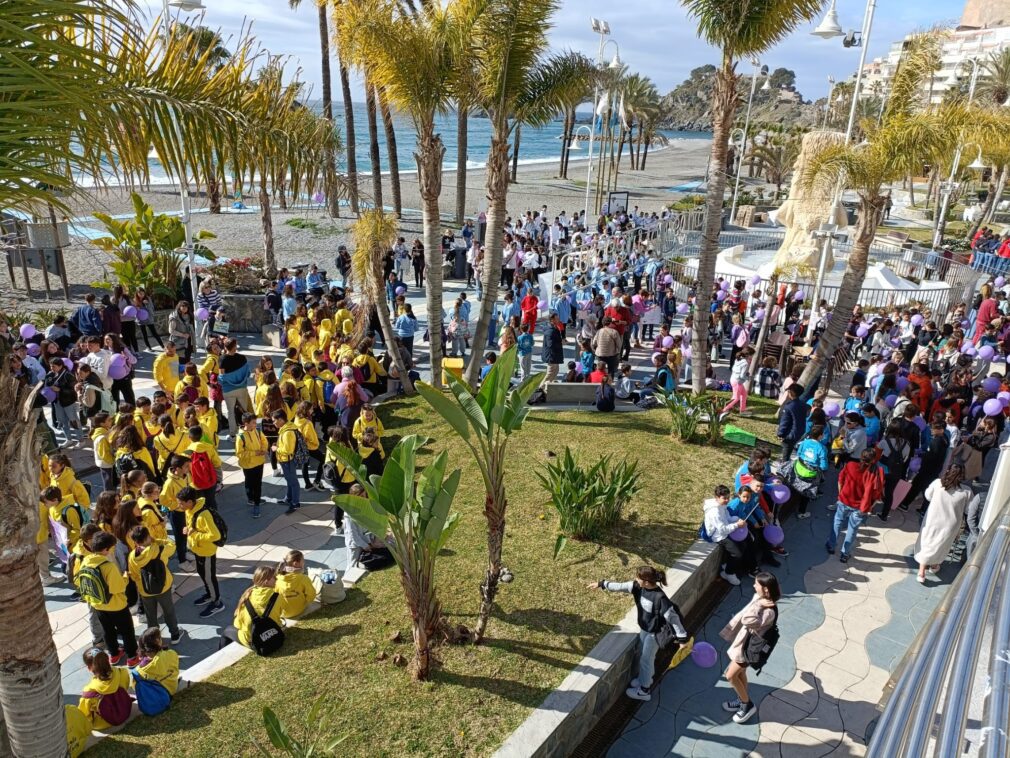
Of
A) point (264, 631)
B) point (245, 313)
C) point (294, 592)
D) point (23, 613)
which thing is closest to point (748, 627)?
point (294, 592)

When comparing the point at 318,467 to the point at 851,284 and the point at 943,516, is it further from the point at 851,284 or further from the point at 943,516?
the point at 851,284

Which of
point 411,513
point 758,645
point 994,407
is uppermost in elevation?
point 411,513

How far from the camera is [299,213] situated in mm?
39312

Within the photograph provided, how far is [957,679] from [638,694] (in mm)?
4867

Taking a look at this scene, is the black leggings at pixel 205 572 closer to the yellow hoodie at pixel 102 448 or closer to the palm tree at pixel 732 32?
the yellow hoodie at pixel 102 448

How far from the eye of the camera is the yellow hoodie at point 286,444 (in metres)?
9.12

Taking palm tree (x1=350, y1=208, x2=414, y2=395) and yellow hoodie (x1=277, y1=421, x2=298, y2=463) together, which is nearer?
yellow hoodie (x1=277, y1=421, x2=298, y2=463)

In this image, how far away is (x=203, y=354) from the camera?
51.6 feet

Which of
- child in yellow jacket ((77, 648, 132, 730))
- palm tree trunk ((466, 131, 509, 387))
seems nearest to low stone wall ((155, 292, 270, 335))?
palm tree trunk ((466, 131, 509, 387))

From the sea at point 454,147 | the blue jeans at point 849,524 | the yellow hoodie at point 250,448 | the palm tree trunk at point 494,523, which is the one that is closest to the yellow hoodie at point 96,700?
the palm tree trunk at point 494,523

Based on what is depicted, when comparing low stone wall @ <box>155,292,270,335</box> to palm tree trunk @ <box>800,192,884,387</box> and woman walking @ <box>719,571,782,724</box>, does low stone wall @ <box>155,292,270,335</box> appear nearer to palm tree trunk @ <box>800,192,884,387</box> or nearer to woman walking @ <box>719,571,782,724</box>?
palm tree trunk @ <box>800,192,884,387</box>

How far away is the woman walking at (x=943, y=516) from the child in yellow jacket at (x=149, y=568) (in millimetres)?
8140

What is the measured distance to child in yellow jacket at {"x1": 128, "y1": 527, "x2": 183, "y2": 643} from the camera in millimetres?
6492

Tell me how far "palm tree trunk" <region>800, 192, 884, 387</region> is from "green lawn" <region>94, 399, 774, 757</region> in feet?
11.8
